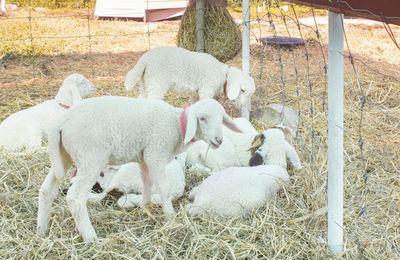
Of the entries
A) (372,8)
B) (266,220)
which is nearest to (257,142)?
(266,220)

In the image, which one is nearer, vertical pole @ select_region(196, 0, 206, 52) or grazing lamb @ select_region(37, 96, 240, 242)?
grazing lamb @ select_region(37, 96, 240, 242)

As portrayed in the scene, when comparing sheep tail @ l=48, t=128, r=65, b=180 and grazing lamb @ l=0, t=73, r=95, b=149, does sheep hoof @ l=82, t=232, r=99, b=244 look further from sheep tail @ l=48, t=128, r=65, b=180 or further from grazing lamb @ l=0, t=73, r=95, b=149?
grazing lamb @ l=0, t=73, r=95, b=149

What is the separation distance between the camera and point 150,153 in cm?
278

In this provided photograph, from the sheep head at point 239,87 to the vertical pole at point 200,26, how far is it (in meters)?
1.16

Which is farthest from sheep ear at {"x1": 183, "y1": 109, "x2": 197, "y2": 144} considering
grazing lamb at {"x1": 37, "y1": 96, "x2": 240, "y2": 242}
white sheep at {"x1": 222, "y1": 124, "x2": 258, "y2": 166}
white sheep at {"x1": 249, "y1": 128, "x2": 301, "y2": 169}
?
white sheep at {"x1": 222, "y1": 124, "x2": 258, "y2": 166}

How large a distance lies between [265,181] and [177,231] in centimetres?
74

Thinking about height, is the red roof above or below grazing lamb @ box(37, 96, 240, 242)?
above

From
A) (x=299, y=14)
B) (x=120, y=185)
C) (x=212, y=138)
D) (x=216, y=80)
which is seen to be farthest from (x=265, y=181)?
(x=299, y=14)

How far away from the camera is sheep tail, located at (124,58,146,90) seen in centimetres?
439

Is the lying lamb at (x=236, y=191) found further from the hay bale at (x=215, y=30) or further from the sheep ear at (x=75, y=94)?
the hay bale at (x=215, y=30)

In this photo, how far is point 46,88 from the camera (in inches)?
248

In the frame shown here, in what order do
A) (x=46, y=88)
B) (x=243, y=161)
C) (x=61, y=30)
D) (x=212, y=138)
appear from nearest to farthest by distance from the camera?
(x=212, y=138) → (x=243, y=161) → (x=46, y=88) → (x=61, y=30)

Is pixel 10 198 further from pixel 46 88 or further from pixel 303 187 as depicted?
pixel 46 88

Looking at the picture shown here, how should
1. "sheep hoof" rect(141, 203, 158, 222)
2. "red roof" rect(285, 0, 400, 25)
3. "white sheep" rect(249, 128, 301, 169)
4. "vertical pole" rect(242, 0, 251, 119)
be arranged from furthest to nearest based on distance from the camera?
"vertical pole" rect(242, 0, 251, 119), "white sheep" rect(249, 128, 301, 169), "sheep hoof" rect(141, 203, 158, 222), "red roof" rect(285, 0, 400, 25)
